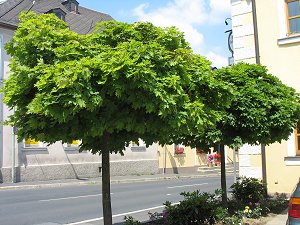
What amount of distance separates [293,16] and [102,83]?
962cm

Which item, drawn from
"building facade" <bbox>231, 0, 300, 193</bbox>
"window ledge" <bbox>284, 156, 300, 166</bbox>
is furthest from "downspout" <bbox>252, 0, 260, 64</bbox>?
"window ledge" <bbox>284, 156, 300, 166</bbox>

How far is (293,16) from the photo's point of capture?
479 inches

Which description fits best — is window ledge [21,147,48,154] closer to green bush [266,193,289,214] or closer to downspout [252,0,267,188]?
downspout [252,0,267,188]

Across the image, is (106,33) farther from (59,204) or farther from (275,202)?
(59,204)

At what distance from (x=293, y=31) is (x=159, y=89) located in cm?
914

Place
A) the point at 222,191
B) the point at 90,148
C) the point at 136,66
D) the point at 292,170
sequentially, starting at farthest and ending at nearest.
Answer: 1. the point at 292,170
2. the point at 222,191
3. the point at 90,148
4. the point at 136,66

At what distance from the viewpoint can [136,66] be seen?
4.22 meters

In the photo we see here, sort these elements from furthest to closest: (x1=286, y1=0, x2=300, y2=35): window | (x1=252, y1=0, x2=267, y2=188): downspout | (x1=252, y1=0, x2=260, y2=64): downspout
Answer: (x1=252, y1=0, x2=260, y2=64): downspout
(x1=252, y1=0, x2=267, y2=188): downspout
(x1=286, y1=0, x2=300, y2=35): window

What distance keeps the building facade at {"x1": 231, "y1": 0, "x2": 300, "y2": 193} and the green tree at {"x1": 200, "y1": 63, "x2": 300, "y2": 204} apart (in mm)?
3579

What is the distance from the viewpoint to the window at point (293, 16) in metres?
12.1

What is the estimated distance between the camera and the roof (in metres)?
22.5

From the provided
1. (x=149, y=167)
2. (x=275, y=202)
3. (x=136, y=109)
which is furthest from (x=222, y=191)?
(x=149, y=167)

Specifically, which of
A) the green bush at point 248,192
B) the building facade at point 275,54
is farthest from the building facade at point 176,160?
the green bush at point 248,192

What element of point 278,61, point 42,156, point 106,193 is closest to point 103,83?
point 106,193
